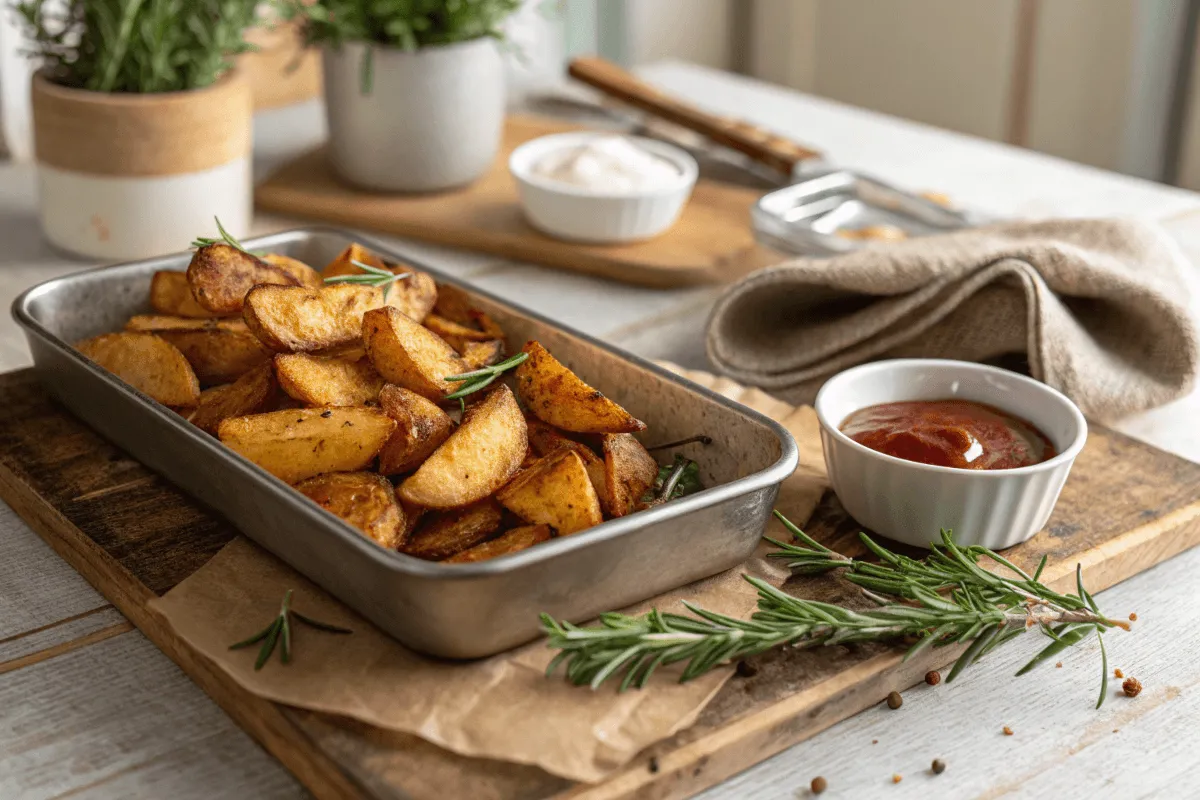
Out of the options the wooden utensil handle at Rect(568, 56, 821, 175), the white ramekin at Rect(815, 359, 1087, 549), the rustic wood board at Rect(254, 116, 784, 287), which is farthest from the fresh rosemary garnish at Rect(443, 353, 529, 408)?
the wooden utensil handle at Rect(568, 56, 821, 175)

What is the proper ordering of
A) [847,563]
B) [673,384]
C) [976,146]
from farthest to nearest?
[976,146] < [673,384] < [847,563]

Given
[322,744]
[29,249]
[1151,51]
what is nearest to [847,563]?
[322,744]

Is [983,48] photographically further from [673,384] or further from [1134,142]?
[673,384]

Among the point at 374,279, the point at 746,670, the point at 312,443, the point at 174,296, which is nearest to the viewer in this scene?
the point at 746,670

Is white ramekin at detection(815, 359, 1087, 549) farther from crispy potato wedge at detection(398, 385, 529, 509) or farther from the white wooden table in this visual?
crispy potato wedge at detection(398, 385, 529, 509)

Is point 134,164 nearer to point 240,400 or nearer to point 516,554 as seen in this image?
point 240,400

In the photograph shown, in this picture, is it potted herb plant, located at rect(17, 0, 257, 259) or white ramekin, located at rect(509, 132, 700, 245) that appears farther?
white ramekin, located at rect(509, 132, 700, 245)

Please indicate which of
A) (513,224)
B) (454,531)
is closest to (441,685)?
(454,531)
